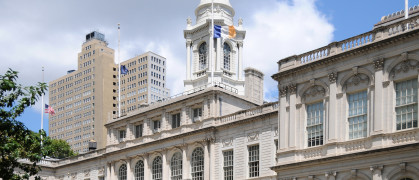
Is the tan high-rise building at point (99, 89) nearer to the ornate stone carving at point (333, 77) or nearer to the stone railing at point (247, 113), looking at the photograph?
the stone railing at point (247, 113)

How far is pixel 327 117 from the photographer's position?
38125 mm

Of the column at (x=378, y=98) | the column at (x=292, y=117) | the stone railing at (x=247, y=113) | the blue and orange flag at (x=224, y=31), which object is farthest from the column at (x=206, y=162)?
the column at (x=378, y=98)

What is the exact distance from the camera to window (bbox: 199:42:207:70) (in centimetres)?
6512

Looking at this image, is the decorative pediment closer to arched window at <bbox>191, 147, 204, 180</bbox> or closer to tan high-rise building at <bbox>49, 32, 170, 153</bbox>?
arched window at <bbox>191, 147, 204, 180</bbox>

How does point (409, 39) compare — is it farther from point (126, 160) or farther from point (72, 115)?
point (72, 115)

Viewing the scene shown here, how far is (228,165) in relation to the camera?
164ft

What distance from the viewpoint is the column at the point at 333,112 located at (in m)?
37.4

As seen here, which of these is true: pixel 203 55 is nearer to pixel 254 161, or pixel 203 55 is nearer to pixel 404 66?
pixel 254 161

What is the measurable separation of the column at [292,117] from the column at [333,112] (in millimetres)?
2645

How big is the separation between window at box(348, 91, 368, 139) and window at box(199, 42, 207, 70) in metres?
29.0

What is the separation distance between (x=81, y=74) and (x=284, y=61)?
123 metres

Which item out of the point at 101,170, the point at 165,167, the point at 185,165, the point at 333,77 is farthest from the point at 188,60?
the point at 333,77

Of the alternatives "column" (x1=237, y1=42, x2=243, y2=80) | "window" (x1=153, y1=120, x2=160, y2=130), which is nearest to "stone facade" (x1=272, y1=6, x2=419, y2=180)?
"window" (x1=153, y1=120, x2=160, y2=130)

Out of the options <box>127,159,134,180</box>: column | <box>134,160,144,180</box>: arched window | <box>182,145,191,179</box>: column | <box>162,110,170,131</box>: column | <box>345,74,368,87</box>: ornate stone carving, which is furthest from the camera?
<box>127,159,134,180</box>: column
